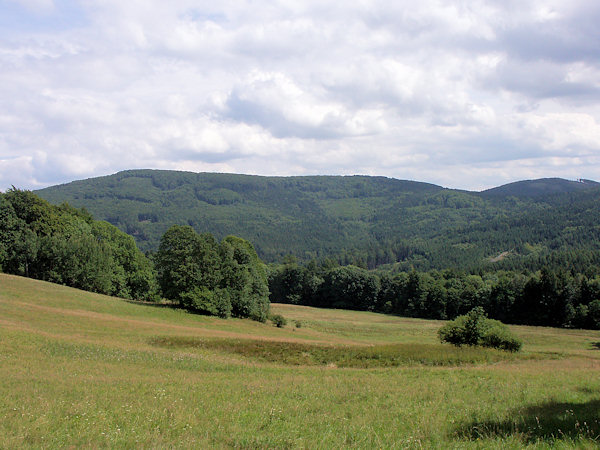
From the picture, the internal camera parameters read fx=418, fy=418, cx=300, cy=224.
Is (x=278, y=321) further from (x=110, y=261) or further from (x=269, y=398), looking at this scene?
(x=269, y=398)

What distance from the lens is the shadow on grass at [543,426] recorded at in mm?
9500

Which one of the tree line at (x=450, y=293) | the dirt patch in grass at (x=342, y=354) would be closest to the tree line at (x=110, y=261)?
the dirt patch in grass at (x=342, y=354)

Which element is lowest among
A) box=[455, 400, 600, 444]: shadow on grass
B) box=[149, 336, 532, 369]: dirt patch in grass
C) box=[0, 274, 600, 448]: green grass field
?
box=[149, 336, 532, 369]: dirt patch in grass

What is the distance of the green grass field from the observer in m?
9.60

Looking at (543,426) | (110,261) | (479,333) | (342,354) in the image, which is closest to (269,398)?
(543,426)

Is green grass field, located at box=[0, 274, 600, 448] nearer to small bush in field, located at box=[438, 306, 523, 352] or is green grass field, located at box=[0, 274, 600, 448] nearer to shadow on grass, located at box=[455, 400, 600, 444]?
shadow on grass, located at box=[455, 400, 600, 444]

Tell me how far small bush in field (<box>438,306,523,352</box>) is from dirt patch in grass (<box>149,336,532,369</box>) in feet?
13.5

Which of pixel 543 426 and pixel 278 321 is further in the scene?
pixel 278 321

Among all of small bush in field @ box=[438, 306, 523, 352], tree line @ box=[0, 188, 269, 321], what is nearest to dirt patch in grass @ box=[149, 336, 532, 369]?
small bush in field @ box=[438, 306, 523, 352]

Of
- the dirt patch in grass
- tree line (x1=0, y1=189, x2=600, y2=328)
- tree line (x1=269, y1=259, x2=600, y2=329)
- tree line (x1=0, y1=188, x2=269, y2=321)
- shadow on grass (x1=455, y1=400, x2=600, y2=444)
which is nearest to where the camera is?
shadow on grass (x1=455, y1=400, x2=600, y2=444)

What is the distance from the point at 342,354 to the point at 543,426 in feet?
69.8

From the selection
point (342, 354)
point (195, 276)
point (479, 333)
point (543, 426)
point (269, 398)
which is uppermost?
point (543, 426)

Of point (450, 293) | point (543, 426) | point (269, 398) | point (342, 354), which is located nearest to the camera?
point (543, 426)

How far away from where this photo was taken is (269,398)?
14836 millimetres
